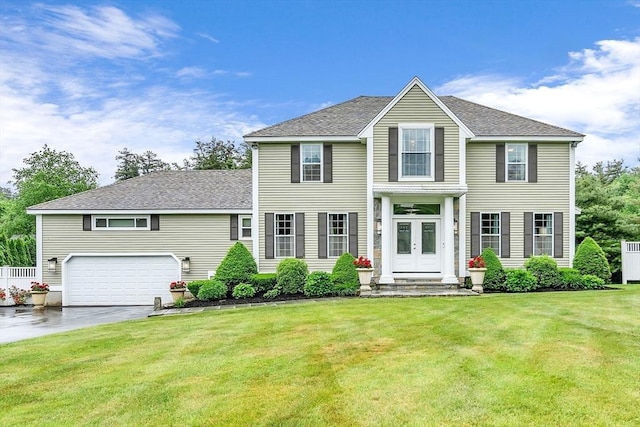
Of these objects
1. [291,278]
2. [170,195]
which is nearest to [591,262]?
[291,278]

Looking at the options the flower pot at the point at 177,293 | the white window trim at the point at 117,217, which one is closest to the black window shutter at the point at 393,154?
the flower pot at the point at 177,293

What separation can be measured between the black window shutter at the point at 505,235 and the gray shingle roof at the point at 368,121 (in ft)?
10.1

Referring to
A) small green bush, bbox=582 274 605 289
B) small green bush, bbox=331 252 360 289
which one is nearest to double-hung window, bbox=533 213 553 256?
small green bush, bbox=582 274 605 289

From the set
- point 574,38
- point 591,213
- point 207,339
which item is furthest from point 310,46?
point 207,339

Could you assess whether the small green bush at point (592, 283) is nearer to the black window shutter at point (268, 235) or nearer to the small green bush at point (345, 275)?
the small green bush at point (345, 275)

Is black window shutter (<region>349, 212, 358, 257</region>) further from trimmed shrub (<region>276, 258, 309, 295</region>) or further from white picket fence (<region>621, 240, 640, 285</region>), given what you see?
white picket fence (<region>621, 240, 640, 285</region>)

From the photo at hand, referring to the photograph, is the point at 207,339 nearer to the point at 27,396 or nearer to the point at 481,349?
the point at 27,396

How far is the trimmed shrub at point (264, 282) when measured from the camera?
1678 centimetres

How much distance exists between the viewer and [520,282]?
54.2 feet

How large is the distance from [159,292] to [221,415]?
1572 cm

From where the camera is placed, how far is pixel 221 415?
488cm

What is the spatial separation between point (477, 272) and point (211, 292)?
8.94 meters

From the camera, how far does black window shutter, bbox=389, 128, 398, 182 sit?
17.3 m

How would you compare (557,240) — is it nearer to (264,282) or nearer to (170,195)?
(264,282)
